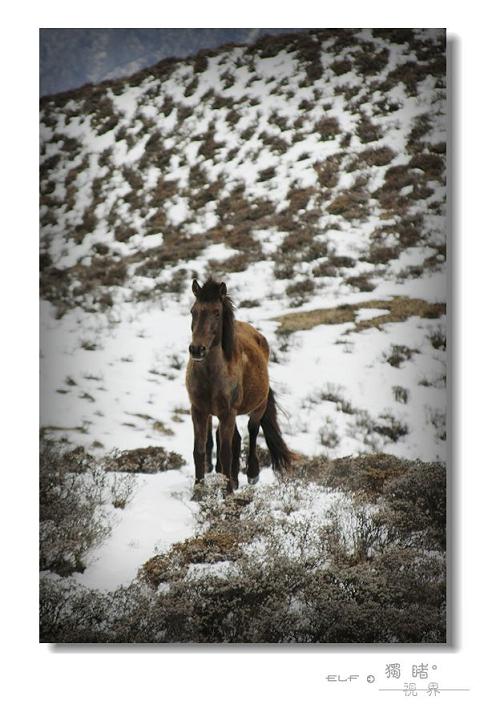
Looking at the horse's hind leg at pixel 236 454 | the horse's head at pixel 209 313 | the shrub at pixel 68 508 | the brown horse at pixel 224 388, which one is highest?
the horse's head at pixel 209 313

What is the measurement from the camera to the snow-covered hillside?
13.7ft

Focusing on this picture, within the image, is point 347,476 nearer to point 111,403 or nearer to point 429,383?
point 429,383

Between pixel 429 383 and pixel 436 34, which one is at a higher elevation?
pixel 436 34

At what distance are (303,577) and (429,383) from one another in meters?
1.48

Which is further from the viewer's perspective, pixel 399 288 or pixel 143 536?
pixel 399 288

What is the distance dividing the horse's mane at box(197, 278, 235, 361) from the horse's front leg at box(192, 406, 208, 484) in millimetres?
424

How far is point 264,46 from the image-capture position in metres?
4.43

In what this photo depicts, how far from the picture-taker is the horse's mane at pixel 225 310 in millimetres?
3988

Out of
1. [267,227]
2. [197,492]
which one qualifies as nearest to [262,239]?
[267,227]

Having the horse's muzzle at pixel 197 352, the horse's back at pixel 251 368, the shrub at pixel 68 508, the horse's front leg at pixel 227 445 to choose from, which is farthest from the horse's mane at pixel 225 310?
the shrub at pixel 68 508

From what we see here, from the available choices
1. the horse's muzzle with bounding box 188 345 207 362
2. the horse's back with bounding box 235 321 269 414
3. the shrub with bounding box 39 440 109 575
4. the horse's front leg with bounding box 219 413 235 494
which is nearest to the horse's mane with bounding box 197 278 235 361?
the horse's back with bounding box 235 321 269 414

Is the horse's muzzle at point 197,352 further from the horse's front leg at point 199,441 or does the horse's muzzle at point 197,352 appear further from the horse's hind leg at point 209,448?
the horse's hind leg at point 209,448

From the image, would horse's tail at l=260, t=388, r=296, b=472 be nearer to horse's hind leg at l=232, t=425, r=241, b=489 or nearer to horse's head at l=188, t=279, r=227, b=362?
horse's hind leg at l=232, t=425, r=241, b=489
